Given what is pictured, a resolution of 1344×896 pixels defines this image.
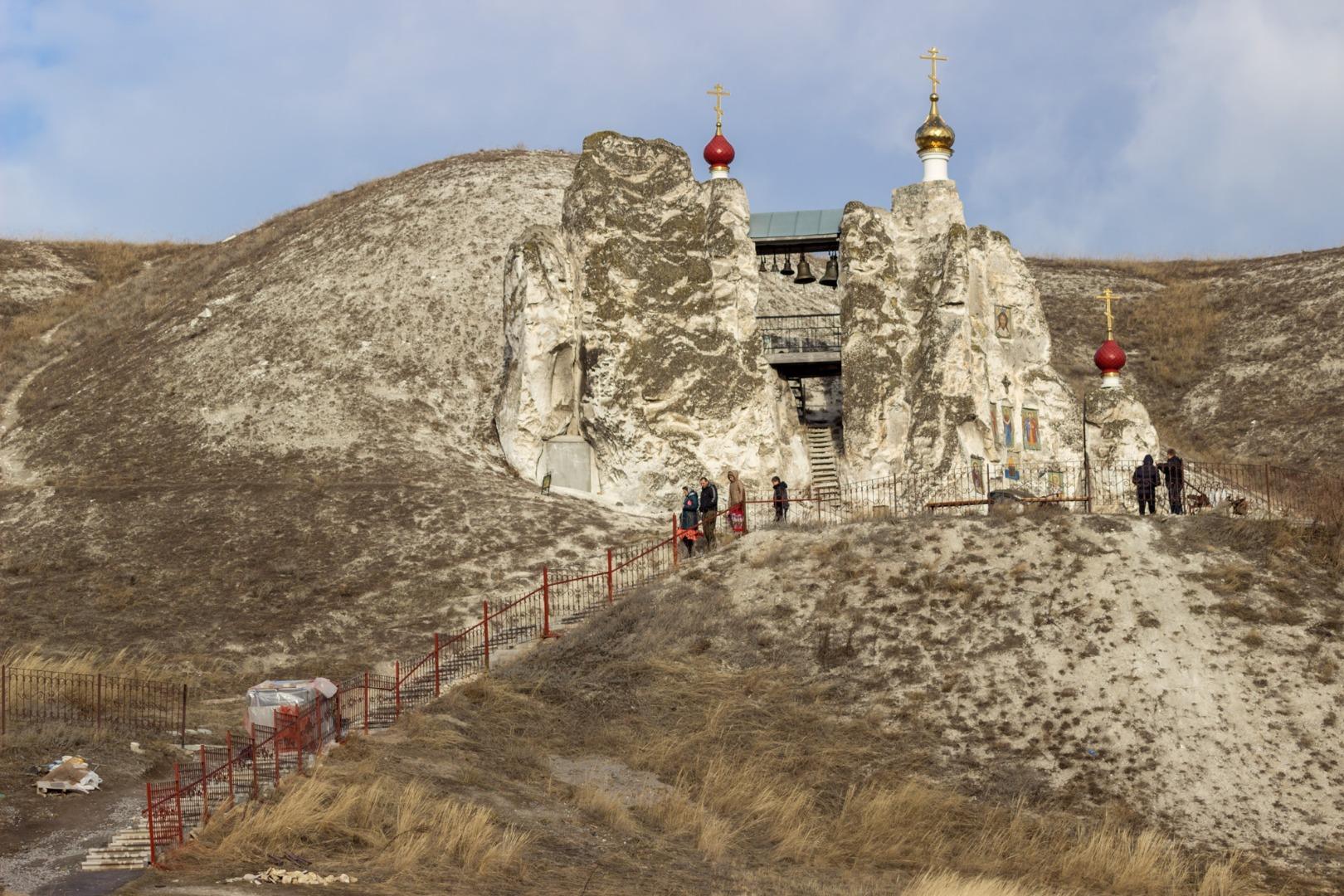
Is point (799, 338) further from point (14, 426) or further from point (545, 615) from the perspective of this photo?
point (14, 426)

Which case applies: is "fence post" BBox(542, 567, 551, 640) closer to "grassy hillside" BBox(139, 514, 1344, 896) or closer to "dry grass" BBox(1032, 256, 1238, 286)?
"grassy hillside" BBox(139, 514, 1344, 896)

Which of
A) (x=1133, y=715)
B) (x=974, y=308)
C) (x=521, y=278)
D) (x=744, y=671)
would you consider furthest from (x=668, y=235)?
(x=1133, y=715)

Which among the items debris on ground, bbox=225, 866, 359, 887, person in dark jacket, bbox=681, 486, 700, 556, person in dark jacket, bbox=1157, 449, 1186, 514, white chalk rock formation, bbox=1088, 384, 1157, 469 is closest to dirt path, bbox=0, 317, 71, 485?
person in dark jacket, bbox=681, 486, 700, 556

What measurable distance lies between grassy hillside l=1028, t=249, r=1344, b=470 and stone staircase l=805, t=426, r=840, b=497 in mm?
16839

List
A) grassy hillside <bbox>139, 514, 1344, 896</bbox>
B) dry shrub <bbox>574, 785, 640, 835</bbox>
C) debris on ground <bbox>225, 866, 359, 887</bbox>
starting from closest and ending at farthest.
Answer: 1. debris on ground <bbox>225, 866, 359, 887</bbox>
2. grassy hillside <bbox>139, 514, 1344, 896</bbox>
3. dry shrub <bbox>574, 785, 640, 835</bbox>

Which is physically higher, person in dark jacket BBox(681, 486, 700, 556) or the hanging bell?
the hanging bell

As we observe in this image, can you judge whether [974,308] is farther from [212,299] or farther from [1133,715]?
[212,299]

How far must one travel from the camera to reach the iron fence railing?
4625cm

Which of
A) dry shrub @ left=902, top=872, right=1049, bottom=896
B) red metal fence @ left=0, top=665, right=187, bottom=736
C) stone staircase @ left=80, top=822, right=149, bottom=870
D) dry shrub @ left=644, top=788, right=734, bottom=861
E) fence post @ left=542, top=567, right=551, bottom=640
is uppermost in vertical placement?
fence post @ left=542, top=567, right=551, bottom=640

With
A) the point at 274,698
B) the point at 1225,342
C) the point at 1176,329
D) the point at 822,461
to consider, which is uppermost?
the point at 1176,329

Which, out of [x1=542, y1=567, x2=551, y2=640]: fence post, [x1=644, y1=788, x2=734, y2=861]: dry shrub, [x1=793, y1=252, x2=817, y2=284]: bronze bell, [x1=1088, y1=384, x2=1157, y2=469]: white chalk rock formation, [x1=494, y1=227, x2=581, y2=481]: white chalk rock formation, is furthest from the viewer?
[x1=494, y1=227, x2=581, y2=481]: white chalk rock formation

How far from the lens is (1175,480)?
114 feet

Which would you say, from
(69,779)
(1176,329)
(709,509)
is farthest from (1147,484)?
(1176,329)

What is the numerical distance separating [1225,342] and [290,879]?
52930mm
